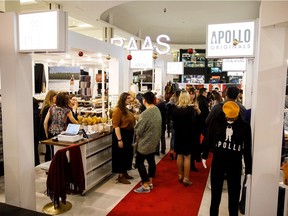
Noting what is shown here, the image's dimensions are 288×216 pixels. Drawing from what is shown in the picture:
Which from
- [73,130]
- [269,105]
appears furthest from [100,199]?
[269,105]

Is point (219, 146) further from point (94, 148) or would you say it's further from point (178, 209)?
point (94, 148)

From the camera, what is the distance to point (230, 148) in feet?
8.94

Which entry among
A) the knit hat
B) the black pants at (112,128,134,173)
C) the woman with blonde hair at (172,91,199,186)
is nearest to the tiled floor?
the black pants at (112,128,134,173)

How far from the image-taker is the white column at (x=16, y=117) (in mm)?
2980

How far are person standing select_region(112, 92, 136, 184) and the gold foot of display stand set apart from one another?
1.06 m

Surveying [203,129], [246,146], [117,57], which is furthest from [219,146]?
[117,57]

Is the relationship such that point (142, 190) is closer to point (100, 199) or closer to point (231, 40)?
point (100, 199)

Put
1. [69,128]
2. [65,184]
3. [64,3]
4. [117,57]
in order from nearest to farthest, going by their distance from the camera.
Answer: [65,184], [69,128], [117,57], [64,3]

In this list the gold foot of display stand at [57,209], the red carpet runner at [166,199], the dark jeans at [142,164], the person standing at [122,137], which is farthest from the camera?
the person standing at [122,137]

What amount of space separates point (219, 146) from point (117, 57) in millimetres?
4037

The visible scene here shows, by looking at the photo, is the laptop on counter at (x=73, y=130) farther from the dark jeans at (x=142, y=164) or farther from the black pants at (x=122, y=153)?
the dark jeans at (x=142, y=164)

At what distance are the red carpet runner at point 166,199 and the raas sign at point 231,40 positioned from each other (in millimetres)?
2044

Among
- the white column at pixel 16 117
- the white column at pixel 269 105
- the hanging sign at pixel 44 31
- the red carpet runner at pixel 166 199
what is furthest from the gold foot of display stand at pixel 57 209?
the white column at pixel 269 105

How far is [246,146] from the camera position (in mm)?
2684
